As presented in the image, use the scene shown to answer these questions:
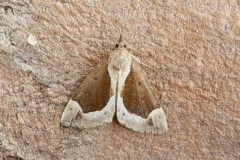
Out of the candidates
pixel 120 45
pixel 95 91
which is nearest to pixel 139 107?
pixel 95 91

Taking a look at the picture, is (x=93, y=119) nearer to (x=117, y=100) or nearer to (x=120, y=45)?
(x=117, y=100)

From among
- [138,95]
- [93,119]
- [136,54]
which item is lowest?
[93,119]

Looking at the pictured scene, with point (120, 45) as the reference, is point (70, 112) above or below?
below

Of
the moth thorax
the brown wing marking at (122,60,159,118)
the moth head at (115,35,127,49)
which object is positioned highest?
the moth head at (115,35,127,49)

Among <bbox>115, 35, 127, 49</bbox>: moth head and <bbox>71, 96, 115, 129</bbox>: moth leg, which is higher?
<bbox>115, 35, 127, 49</bbox>: moth head

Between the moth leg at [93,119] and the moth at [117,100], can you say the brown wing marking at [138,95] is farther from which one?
the moth leg at [93,119]

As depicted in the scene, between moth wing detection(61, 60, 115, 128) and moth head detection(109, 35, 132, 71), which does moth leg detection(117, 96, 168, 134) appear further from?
moth head detection(109, 35, 132, 71)

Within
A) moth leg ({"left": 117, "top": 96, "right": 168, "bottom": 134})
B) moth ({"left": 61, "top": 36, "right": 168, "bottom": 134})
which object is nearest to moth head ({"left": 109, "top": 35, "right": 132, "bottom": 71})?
moth ({"left": 61, "top": 36, "right": 168, "bottom": 134})
